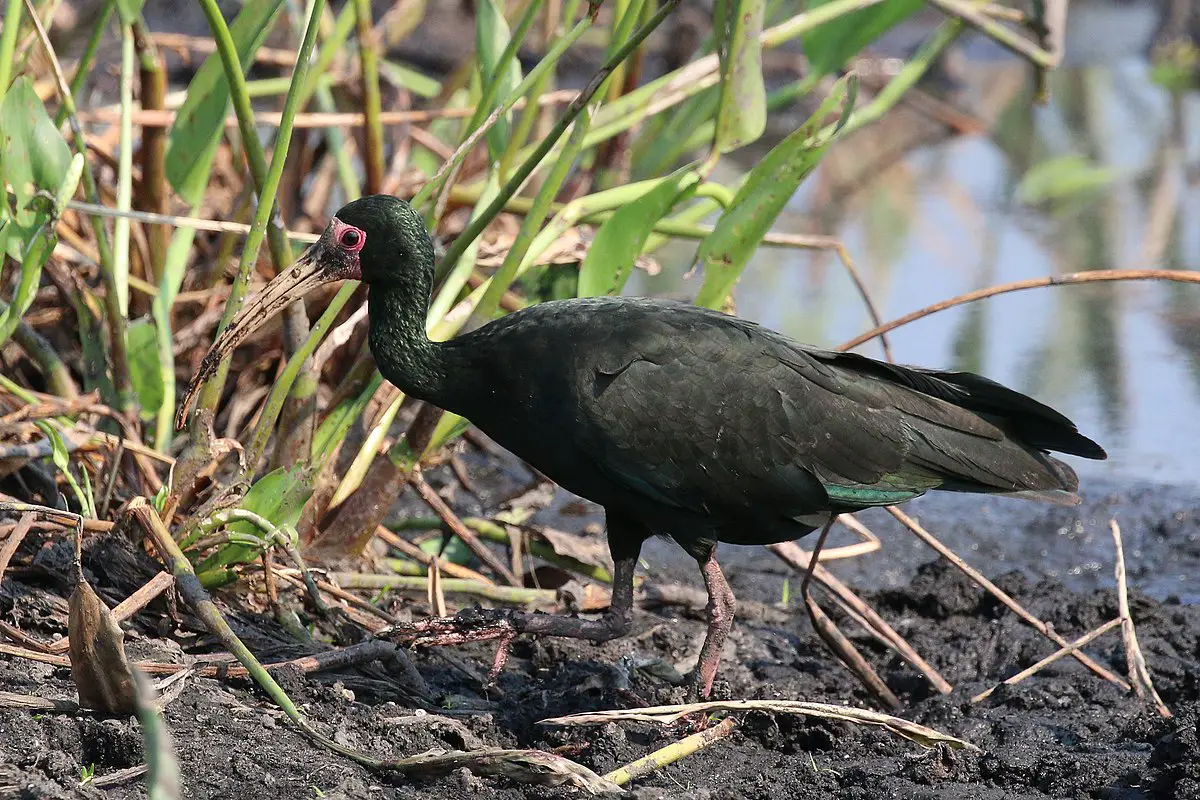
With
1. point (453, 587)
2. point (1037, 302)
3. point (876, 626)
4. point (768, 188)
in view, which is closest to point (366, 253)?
point (453, 587)

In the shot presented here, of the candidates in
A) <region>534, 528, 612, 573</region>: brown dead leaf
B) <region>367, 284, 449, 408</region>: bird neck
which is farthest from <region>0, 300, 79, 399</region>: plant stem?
<region>534, 528, 612, 573</region>: brown dead leaf

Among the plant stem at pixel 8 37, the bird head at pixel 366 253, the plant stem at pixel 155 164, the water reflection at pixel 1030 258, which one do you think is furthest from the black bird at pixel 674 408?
the water reflection at pixel 1030 258

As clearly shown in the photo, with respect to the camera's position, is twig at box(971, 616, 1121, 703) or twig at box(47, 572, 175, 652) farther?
twig at box(971, 616, 1121, 703)

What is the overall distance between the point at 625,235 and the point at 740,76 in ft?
1.97

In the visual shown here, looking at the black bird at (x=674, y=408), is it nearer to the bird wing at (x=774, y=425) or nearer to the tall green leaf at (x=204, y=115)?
the bird wing at (x=774, y=425)

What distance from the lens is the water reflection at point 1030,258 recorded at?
7.58 metres

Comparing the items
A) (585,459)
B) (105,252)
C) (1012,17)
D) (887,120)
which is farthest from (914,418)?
(887,120)

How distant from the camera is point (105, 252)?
4.36 meters

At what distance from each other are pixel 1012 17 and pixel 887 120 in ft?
32.9

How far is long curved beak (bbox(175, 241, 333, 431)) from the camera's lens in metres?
3.79

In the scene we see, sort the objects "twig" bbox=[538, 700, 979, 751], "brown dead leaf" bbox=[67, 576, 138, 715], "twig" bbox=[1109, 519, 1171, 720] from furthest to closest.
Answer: "twig" bbox=[1109, 519, 1171, 720]
"twig" bbox=[538, 700, 979, 751]
"brown dead leaf" bbox=[67, 576, 138, 715]

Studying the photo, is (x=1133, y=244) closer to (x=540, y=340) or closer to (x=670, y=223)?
(x=670, y=223)

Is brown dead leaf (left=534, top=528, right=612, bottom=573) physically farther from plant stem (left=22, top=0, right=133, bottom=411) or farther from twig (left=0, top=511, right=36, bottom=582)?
twig (left=0, top=511, right=36, bottom=582)

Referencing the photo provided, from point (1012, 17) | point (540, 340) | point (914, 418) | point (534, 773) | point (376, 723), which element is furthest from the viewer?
point (1012, 17)
